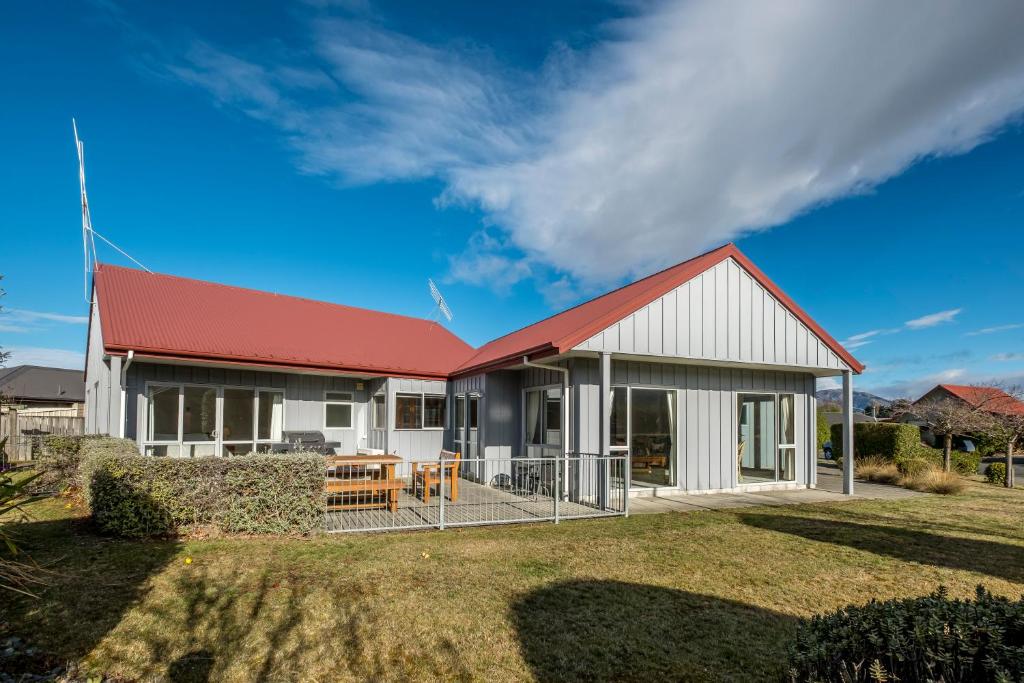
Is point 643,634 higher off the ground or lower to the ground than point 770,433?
lower

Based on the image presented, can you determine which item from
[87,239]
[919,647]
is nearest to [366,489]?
[919,647]

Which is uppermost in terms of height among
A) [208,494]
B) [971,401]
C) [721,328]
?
[721,328]

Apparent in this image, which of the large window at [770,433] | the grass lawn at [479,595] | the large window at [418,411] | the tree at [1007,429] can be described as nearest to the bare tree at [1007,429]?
the tree at [1007,429]

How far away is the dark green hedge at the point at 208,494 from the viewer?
7320 millimetres

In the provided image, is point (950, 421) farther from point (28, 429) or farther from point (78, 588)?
point (28, 429)

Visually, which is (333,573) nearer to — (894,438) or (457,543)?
(457,543)

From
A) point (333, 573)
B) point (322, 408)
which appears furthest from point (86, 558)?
point (322, 408)

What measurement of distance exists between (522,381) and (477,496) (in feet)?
10.7

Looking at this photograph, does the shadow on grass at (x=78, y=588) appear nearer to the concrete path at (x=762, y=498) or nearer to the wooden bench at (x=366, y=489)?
the wooden bench at (x=366, y=489)

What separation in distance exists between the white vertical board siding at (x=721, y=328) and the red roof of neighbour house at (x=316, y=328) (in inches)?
7.7

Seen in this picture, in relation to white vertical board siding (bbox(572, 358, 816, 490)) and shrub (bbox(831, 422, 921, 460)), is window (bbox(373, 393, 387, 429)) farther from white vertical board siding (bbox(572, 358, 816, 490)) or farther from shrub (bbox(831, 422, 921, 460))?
shrub (bbox(831, 422, 921, 460))

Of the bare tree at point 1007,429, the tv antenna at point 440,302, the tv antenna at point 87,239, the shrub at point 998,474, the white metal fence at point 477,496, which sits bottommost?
the shrub at point 998,474

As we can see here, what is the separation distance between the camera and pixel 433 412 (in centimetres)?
1667

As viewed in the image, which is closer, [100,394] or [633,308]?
[633,308]
